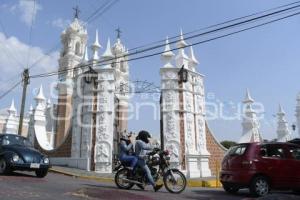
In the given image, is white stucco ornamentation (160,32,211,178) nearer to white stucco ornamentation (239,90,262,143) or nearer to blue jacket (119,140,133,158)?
white stucco ornamentation (239,90,262,143)

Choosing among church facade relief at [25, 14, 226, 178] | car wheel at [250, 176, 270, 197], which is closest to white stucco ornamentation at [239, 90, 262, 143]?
church facade relief at [25, 14, 226, 178]

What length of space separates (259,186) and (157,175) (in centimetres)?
257

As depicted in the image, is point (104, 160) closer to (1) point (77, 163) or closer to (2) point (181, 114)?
(1) point (77, 163)

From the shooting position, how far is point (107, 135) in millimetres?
15492

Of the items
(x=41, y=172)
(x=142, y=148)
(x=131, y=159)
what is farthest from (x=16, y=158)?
(x=142, y=148)

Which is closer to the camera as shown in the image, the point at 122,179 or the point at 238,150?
the point at 122,179

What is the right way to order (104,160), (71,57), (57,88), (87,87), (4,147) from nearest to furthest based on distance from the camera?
(4,147) → (104,160) → (87,87) → (57,88) → (71,57)

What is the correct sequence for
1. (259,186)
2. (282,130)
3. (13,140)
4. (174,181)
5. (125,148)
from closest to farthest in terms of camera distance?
(259,186) → (174,181) → (125,148) → (13,140) → (282,130)

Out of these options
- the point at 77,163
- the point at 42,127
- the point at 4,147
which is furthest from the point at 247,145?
the point at 42,127

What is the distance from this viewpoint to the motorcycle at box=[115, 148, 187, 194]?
9.15 meters

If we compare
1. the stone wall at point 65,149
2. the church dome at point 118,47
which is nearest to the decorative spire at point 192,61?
the stone wall at point 65,149

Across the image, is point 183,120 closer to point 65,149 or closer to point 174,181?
point 65,149

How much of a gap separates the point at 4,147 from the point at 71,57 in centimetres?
2914

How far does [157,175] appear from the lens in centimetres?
932
